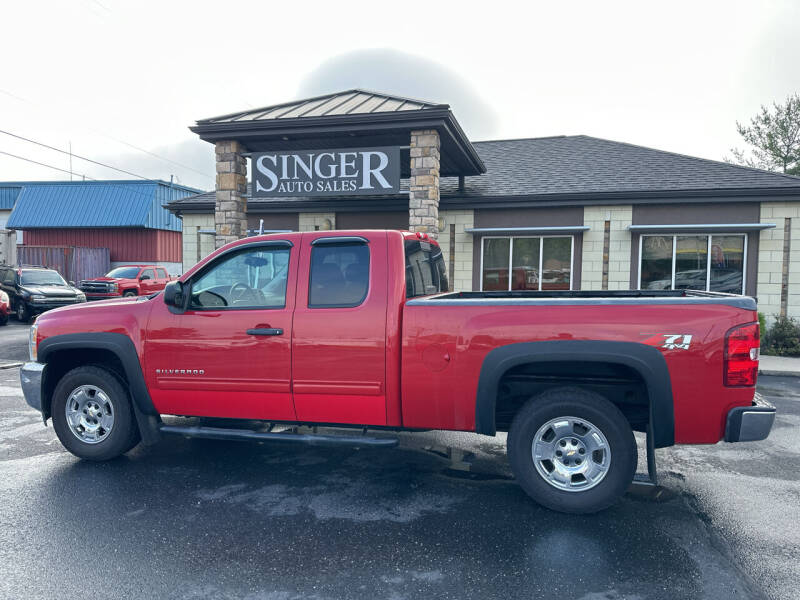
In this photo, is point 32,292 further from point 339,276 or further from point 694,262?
point 694,262

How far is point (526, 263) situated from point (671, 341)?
10.5 metres

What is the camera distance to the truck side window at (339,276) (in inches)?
175

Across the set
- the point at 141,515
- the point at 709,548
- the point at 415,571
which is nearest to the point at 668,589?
the point at 709,548

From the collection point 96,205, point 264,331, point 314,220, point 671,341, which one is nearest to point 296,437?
point 264,331

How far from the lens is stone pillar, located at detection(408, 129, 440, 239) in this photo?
10250 millimetres

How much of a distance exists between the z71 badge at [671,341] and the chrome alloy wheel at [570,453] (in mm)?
726

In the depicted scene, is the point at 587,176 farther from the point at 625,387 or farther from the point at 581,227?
the point at 625,387

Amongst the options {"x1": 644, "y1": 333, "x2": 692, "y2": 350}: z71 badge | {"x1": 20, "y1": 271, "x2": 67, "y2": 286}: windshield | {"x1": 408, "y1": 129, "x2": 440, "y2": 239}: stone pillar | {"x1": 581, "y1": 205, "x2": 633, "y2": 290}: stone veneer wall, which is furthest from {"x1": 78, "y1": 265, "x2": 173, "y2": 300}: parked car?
{"x1": 644, "y1": 333, "x2": 692, "y2": 350}: z71 badge

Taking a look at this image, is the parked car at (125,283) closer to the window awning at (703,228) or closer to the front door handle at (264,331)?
the window awning at (703,228)

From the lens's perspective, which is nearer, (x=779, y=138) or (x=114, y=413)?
(x=114, y=413)

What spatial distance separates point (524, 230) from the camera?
44.8ft

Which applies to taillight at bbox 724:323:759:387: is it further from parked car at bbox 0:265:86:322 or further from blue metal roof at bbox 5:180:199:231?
blue metal roof at bbox 5:180:199:231

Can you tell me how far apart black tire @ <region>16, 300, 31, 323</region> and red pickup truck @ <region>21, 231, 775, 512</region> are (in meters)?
15.2

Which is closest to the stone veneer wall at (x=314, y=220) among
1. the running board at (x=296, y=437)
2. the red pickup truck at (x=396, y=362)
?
the red pickup truck at (x=396, y=362)
